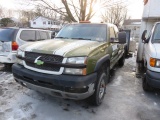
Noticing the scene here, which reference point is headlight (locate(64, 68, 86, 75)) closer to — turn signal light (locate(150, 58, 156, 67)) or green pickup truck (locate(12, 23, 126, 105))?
green pickup truck (locate(12, 23, 126, 105))

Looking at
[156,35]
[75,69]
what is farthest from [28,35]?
[156,35]

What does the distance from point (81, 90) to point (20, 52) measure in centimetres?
162

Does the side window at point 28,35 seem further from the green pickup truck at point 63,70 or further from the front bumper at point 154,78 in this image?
the front bumper at point 154,78

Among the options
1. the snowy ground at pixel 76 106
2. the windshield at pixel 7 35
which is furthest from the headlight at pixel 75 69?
the windshield at pixel 7 35

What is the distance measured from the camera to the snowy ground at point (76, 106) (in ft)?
10.8

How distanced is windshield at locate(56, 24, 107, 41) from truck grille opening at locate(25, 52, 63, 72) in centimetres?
150

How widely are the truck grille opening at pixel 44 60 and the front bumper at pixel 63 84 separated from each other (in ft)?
0.44

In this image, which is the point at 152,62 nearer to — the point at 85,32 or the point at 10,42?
the point at 85,32

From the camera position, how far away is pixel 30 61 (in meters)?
3.25

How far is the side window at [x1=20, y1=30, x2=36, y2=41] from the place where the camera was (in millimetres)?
6011

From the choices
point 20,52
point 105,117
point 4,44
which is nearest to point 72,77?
point 105,117

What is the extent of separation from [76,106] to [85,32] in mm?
2005

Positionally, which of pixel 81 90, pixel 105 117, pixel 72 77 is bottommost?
A: pixel 105 117

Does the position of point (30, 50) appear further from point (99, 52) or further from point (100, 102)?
point (100, 102)
